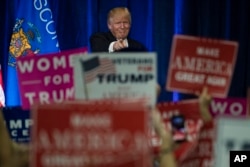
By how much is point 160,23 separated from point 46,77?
2915mm

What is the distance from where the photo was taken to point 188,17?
478 centimetres

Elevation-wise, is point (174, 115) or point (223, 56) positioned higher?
point (223, 56)

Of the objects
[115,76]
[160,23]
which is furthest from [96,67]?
[160,23]

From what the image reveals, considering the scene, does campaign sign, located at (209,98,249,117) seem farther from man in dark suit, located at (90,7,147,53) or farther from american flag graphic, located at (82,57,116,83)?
man in dark suit, located at (90,7,147,53)

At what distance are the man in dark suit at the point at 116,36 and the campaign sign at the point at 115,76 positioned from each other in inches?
40.6

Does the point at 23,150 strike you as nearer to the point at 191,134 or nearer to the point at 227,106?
the point at 191,134

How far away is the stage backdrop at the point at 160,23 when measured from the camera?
4633 mm

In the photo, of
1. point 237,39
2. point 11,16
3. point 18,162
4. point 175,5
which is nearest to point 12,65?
point 11,16

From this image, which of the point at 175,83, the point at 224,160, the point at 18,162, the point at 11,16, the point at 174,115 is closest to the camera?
the point at 224,160

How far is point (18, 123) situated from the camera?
6.96 ft

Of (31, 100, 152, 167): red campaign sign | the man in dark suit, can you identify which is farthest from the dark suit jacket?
(31, 100, 152, 167): red campaign sign

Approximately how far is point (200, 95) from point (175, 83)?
0.10m

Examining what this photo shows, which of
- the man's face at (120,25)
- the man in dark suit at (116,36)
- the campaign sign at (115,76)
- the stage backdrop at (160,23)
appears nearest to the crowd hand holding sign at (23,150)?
the campaign sign at (115,76)

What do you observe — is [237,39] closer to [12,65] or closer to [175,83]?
[12,65]
